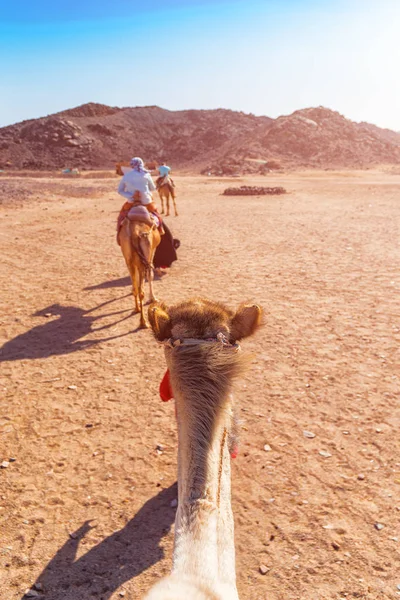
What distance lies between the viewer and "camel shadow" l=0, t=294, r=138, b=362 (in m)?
6.91


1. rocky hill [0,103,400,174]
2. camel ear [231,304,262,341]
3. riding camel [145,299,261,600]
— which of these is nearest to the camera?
riding camel [145,299,261,600]

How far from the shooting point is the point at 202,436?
6.72 feet

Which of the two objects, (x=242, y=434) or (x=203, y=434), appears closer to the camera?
(x=203, y=434)

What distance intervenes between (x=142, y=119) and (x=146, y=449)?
81.7m

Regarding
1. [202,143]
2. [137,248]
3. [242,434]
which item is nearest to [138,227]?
[137,248]

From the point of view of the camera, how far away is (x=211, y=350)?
2350mm

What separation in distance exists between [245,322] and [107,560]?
2275 millimetres

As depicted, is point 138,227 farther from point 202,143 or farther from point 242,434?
point 202,143

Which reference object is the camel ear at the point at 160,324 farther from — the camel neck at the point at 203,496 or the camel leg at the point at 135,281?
the camel leg at the point at 135,281

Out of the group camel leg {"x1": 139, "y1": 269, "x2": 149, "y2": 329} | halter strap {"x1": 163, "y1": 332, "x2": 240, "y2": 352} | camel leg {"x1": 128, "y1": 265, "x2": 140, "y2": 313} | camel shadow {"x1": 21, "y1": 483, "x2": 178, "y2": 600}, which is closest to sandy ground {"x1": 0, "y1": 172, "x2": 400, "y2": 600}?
camel shadow {"x1": 21, "y1": 483, "x2": 178, "y2": 600}

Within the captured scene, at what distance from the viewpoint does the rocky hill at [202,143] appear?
2132 inches

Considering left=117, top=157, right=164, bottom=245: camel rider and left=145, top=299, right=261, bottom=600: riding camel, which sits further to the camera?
left=117, top=157, right=164, bottom=245: camel rider

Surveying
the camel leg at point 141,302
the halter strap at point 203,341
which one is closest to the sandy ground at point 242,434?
the camel leg at point 141,302

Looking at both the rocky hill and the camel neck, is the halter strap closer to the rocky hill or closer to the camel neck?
the camel neck
